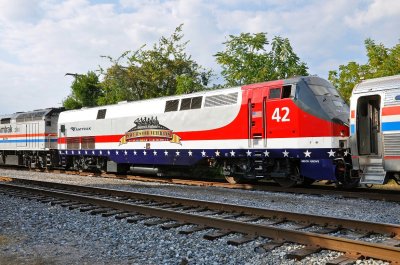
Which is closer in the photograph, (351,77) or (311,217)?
(311,217)

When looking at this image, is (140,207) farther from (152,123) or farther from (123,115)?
(123,115)

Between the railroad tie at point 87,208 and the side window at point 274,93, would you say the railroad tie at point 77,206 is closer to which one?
the railroad tie at point 87,208

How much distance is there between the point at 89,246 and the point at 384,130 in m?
7.77

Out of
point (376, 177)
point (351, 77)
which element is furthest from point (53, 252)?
point (351, 77)

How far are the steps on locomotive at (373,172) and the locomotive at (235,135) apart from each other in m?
0.19

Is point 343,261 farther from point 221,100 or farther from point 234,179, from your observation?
point 234,179

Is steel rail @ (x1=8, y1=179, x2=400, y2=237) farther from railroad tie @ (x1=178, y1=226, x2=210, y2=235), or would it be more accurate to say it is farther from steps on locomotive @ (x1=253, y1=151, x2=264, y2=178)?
steps on locomotive @ (x1=253, y1=151, x2=264, y2=178)

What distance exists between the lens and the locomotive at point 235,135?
39.7ft

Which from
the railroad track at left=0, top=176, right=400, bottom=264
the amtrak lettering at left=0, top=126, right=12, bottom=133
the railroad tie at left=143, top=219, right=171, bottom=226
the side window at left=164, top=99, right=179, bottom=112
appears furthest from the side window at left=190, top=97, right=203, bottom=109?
the amtrak lettering at left=0, top=126, right=12, bottom=133

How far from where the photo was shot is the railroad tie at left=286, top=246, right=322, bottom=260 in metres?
5.62

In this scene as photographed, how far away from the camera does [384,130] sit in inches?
415

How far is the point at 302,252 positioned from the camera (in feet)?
19.0

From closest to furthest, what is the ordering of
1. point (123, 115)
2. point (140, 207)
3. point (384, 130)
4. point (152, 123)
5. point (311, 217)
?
point (311, 217)
point (140, 207)
point (384, 130)
point (152, 123)
point (123, 115)

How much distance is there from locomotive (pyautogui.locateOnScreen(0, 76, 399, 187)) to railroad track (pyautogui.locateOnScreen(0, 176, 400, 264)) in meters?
4.03
